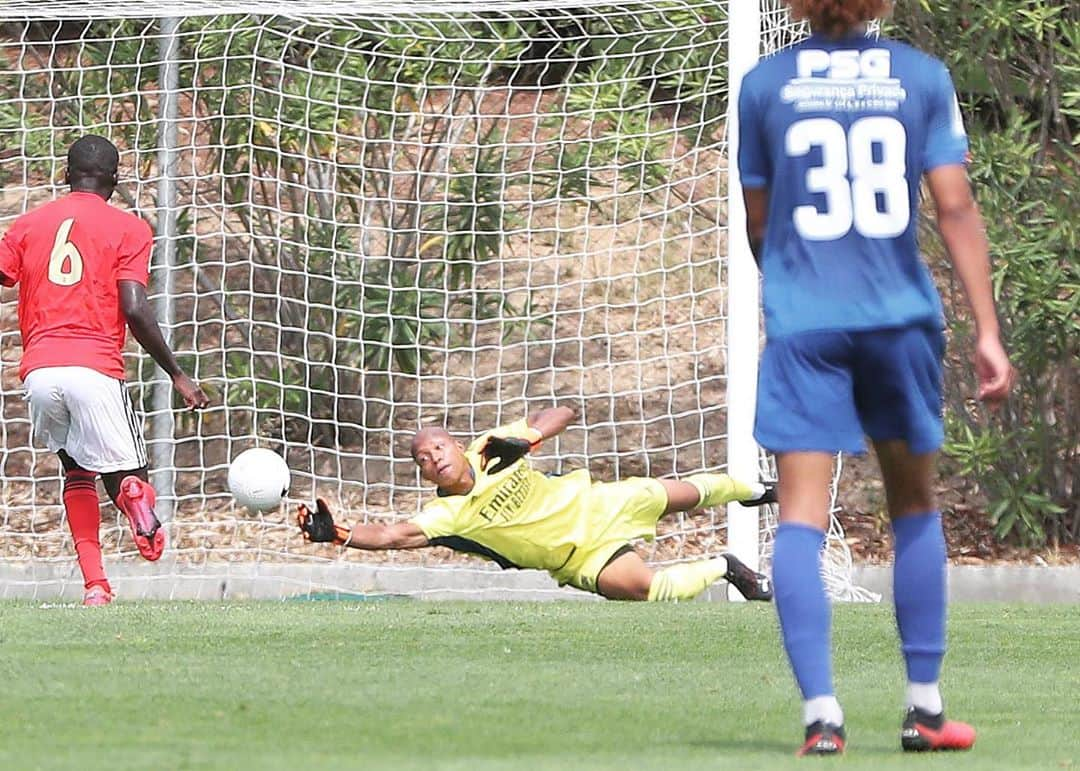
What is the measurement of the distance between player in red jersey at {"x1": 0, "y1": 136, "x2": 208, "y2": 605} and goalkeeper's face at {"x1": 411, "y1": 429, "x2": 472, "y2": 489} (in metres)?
1.06

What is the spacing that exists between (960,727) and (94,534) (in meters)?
5.25

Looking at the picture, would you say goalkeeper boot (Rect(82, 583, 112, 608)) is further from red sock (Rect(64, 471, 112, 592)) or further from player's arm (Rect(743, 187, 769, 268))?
player's arm (Rect(743, 187, 769, 268))

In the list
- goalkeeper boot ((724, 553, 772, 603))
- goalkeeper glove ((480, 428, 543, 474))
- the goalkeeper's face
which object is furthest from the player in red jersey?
goalkeeper boot ((724, 553, 772, 603))

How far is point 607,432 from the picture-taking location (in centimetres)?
1377

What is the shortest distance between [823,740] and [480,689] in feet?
4.24

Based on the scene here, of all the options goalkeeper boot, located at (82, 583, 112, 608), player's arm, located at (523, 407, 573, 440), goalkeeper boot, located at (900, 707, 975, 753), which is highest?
player's arm, located at (523, 407, 573, 440)

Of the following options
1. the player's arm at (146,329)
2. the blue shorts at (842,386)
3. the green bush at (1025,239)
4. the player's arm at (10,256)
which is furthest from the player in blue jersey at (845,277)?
the green bush at (1025,239)

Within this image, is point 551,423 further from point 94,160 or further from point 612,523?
point 94,160

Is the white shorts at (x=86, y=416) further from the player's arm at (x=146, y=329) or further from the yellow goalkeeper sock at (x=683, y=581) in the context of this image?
the yellow goalkeeper sock at (x=683, y=581)

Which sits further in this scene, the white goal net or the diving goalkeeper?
the white goal net

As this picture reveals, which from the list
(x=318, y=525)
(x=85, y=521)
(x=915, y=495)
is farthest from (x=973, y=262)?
(x=85, y=521)

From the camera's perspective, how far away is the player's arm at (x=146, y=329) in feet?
28.6

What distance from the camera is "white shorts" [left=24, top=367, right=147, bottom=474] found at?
28.8 feet

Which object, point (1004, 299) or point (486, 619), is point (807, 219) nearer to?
point (486, 619)
